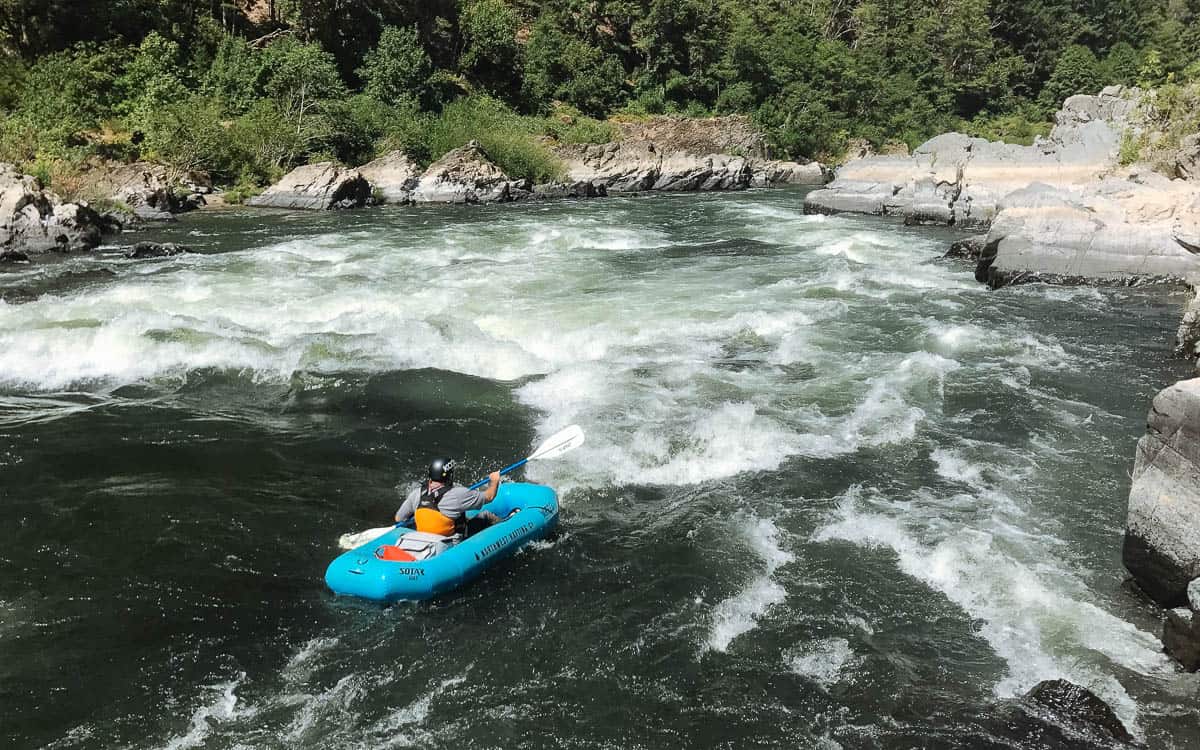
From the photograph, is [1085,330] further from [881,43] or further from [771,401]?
[881,43]

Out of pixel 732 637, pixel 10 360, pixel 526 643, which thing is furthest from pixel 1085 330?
pixel 10 360

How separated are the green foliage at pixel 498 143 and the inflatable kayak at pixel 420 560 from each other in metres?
24.8

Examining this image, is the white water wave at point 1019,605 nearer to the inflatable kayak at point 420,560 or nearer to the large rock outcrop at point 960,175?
the inflatable kayak at point 420,560

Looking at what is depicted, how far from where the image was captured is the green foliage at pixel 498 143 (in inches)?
1161

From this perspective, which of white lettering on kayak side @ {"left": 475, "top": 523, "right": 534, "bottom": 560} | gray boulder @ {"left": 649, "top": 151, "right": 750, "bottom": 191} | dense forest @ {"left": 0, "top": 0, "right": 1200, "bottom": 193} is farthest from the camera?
gray boulder @ {"left": 649, "top": 151, "right": 750, "bottom": 191}

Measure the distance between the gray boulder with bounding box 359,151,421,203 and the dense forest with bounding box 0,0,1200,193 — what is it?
1.76m

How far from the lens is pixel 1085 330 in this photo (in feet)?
37.0

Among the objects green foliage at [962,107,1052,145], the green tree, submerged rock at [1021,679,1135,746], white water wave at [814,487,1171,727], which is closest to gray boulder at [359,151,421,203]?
the green tree

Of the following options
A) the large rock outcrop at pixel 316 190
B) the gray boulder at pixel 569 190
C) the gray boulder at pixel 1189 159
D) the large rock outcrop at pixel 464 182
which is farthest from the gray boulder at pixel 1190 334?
the gray boulder at pixel 569 190

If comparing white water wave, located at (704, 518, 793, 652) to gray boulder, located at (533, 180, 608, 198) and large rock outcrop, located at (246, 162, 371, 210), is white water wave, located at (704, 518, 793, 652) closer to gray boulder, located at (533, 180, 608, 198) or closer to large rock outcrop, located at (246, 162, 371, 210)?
large rock outcrop, located at (246, 162, 371, 210)

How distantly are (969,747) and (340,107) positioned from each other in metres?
28.7

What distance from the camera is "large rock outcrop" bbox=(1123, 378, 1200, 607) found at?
475 centimetres

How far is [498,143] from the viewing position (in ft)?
96.7

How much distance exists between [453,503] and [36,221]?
48.3ft
